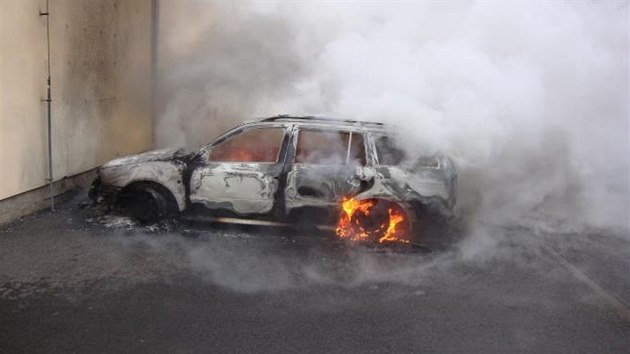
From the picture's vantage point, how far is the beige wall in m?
6.52

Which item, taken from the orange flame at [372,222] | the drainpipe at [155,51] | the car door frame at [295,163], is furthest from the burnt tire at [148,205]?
the drainpipe at [155,51]

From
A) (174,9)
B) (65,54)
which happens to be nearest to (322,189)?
(65,54)

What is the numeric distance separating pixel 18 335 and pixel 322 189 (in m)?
3.36

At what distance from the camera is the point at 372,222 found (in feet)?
21.4

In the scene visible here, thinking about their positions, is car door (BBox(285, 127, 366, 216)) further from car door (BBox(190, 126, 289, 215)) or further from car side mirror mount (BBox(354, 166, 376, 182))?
car door (BBox(190, 126, 289, 215))

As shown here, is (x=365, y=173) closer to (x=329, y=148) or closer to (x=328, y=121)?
(x=329, y=148)

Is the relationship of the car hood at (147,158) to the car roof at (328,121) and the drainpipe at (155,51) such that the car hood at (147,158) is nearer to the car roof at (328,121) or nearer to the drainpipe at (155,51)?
the car roof at (328,121)

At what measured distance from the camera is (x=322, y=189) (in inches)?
253

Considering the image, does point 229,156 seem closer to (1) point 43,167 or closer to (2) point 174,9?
(1) point 43,167

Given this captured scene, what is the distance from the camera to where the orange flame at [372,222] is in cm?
647

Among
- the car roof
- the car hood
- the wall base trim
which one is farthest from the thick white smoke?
the wall base trim

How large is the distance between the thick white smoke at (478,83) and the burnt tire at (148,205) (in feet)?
7.51

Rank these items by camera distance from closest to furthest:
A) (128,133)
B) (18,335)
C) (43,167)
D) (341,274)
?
1. (18,335)
2. (341,274)
3. (43,167)
4. (128,133)

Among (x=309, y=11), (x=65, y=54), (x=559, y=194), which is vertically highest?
(x=309, y=11)
